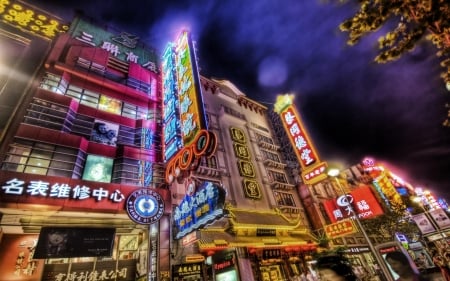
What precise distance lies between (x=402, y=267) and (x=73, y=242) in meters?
13.5

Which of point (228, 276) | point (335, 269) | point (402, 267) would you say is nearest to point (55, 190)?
point (228, 276)

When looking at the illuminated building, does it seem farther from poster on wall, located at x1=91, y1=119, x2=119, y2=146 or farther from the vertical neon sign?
the vertical neon sign

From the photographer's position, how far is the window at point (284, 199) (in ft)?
79.8

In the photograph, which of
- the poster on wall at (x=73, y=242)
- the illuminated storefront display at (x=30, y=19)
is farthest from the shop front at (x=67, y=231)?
the illuminated storefront display at (x=30, y=19)

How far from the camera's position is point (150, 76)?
2169 cm

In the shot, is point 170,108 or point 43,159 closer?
point 43,159

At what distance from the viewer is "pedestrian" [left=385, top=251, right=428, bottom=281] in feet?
14.6

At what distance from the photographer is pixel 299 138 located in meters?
18.9

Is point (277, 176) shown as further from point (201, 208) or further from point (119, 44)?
point (119, 44)

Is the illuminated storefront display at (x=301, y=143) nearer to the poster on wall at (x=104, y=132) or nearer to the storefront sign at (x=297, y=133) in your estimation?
the storefront sign at (x=297, y=133)

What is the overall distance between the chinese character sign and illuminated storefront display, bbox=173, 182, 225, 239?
409 inches

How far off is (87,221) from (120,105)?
9.78m

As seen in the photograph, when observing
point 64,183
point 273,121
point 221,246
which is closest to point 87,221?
point 64,183

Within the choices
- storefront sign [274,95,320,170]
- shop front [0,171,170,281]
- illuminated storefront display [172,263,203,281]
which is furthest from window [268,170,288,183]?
shop front [0,171,170,281]
